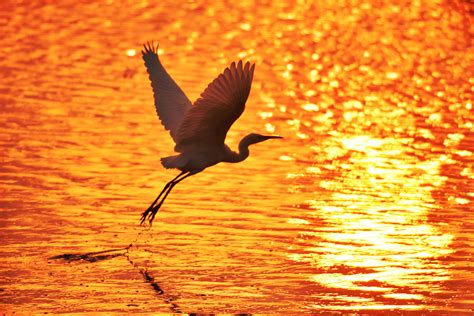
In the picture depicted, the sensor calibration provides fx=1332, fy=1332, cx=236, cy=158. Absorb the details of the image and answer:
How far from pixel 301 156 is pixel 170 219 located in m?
4.13

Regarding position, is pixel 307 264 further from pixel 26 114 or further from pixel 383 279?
pixel 26 114

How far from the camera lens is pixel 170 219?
16.0 m

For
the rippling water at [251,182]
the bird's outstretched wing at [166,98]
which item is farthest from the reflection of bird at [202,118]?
the rippling water at [251,182]

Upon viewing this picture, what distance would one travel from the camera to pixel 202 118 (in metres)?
13.8

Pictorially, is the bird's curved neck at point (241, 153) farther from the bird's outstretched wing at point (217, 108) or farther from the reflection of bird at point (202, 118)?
the bird's outstretched wing at point (217, 108)

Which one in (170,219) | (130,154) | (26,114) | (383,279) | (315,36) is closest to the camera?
(383,279)

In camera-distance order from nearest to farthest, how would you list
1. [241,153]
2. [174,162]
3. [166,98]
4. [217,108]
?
[217,108] < [174,162] < [241,153] < [166,98]

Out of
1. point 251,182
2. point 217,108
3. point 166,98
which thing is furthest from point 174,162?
point 251,182

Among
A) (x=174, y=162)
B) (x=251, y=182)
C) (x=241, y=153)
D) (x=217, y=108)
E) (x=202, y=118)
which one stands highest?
(x=217, y=108)

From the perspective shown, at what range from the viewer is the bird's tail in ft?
47.9

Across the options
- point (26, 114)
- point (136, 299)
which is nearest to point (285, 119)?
point (26, 114)

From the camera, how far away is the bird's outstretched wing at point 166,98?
15.0m

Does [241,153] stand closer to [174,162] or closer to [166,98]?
[174,162]

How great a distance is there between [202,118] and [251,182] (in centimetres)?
410
